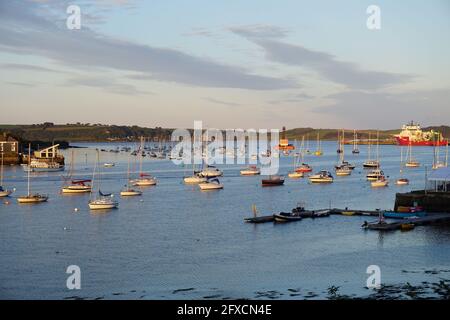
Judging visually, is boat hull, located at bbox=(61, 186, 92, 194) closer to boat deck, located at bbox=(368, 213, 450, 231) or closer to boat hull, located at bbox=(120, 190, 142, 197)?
boat hull, located at bbox=(120, 190, 142, 197)

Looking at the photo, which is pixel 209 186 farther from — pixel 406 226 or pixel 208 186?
pixel 406 226

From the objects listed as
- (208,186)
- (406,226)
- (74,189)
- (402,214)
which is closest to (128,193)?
(74,189)

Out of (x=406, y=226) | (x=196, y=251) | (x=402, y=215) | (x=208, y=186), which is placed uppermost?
(x=208, y=186)

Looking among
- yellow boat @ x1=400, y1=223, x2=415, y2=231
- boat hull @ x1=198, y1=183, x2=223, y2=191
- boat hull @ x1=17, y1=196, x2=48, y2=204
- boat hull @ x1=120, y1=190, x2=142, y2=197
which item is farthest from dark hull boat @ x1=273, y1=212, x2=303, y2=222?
boat hull @ x1=198, y1=183, x2=223, y2=191

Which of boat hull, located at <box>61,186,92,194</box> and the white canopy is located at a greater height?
the white canopy

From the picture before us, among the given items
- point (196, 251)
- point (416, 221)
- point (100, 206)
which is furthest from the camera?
point (100, 206)

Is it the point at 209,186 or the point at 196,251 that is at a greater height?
the point at 209,186

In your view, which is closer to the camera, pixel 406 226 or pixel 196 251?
pixel 196 251
